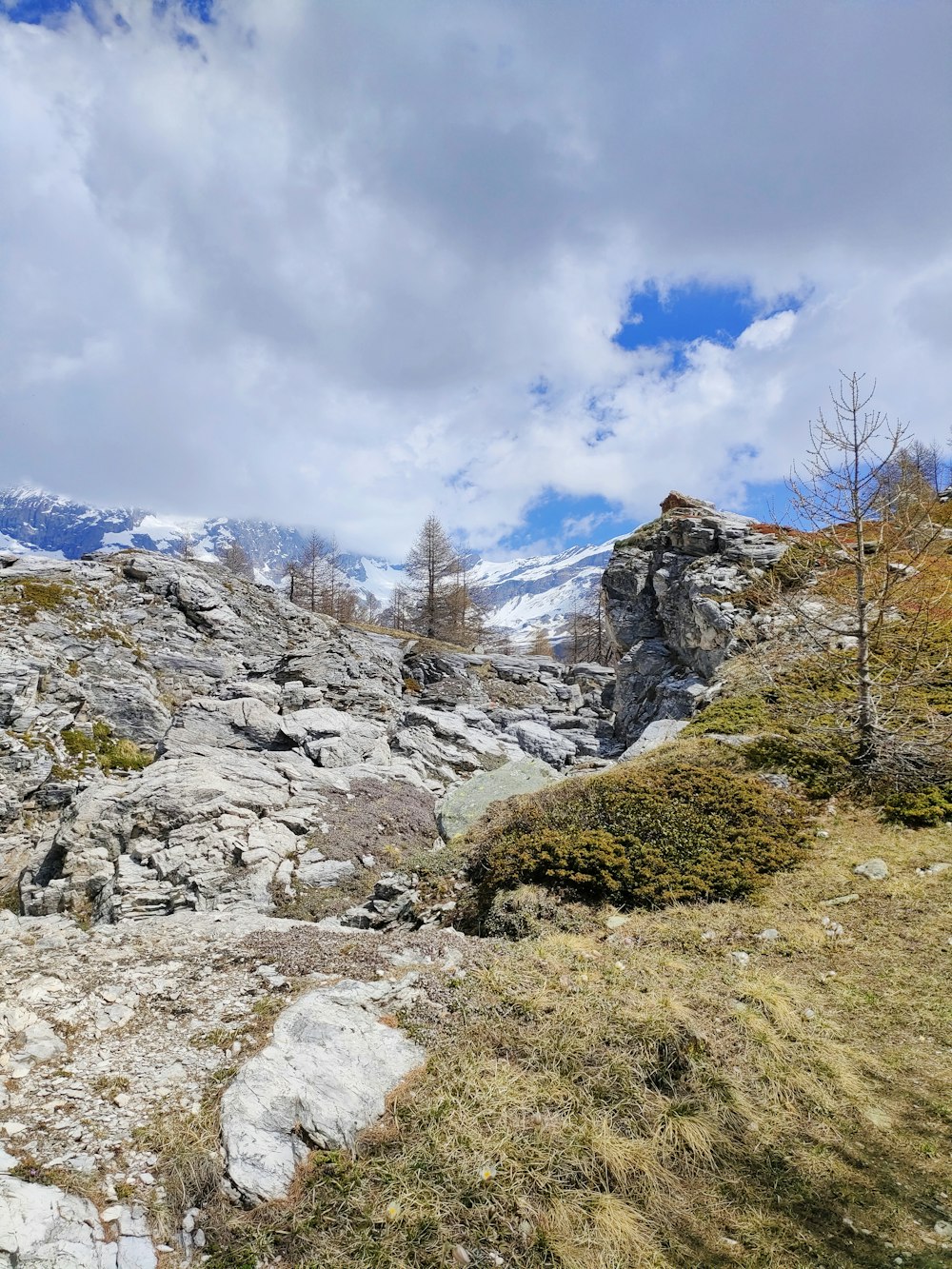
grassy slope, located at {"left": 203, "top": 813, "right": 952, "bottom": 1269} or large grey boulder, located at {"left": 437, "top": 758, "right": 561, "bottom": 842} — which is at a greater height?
large grey boulder, located at {"left": 437, "top": 758, "right": 561, "bottom": 842}

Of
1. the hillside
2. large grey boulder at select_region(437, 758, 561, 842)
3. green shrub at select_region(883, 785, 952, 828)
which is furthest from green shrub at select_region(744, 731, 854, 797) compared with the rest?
large grey boulder at select_region(437, 758, 561, 842)

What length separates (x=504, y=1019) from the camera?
6020 millimetres

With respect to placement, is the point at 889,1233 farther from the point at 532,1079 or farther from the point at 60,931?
the point at 60,931

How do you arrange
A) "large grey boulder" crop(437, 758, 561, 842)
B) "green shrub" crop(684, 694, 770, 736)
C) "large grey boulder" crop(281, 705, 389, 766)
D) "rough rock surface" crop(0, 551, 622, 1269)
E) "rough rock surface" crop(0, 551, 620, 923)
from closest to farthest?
"rough rock surface" crop(0, 551, 622, 1269) < "rough rock surface" crop(0, 551, 620, 923) < "green shrub" crop(684, 694, 770, 736) < "large grey boulder" crop(437, 758, 561, 842) < "large grey boulder" crop(281, 705, 389, 766)

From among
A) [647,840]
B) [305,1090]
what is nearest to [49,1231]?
[305,1090]

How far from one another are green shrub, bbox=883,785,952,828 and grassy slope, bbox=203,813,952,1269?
320 centimetres

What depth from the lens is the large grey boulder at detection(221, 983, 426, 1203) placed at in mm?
4508

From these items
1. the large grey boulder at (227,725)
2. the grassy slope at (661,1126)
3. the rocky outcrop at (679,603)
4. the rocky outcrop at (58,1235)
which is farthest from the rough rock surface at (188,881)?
the rocky outcrop at (679,603)

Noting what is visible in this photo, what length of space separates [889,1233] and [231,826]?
584 inches

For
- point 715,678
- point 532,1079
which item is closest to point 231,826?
point 532,1079

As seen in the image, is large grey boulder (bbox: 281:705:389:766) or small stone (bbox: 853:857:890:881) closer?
small stone (bbox: 853:857:890:881)

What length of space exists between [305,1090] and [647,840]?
23.3ft

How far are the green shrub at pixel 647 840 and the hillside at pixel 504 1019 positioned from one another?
6cm

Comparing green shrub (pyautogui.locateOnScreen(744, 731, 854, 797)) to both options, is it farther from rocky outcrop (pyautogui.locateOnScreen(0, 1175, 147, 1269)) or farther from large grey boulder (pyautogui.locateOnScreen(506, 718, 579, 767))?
large grey boulder (pyautogui.locateOnScreen(506, 718, 579, 767))
